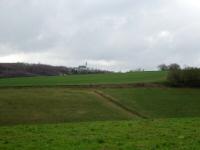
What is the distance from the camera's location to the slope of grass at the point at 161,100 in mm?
50781

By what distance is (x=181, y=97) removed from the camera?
60.8 meters

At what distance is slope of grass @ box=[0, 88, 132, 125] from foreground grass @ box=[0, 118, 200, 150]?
20.5 metres

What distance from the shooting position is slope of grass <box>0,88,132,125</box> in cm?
4507

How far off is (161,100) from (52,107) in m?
14.5

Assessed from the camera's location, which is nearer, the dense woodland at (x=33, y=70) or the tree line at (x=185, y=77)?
the tree line at (x=185, y=77)

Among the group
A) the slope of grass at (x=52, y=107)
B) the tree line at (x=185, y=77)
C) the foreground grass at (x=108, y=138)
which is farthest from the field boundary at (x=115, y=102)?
the foreground grass at (x=108, y=138)

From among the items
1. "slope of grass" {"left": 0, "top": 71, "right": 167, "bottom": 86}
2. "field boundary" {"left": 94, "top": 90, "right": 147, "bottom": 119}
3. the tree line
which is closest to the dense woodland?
"slope of grass" {"left": 0, "top": 71, "right": 167, "bottom": 86}

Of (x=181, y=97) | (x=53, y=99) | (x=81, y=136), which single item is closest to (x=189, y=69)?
(x=181, y=97)

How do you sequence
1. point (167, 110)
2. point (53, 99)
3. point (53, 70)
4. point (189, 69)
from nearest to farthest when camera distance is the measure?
point (167, 110) < point (53, 99) < point (189, 69) < point (53, 70)

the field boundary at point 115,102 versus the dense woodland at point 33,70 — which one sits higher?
the dense woodland at point 33,70

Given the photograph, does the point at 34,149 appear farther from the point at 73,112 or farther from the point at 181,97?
the point at 181,97

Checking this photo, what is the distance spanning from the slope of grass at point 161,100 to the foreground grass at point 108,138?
25.7 m

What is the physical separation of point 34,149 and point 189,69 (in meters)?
56.5

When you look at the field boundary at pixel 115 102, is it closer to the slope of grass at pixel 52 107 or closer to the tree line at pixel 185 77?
the slope of grass at pixel 52 107
